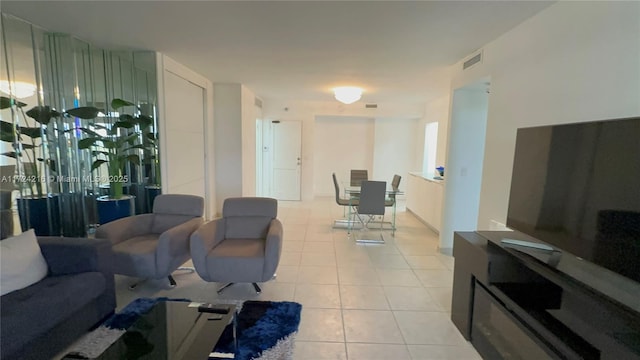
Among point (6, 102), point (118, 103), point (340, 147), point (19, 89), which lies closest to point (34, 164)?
point (6, 102)

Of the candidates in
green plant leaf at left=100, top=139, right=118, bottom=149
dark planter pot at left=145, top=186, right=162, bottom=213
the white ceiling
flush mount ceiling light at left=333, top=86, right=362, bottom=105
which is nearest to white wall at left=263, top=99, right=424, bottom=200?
flush mount ceiling light at left=333, top=86, right=362, bottom=105

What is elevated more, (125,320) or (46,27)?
(46,27)

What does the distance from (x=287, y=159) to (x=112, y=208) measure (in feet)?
15.6

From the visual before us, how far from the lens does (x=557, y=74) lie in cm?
220

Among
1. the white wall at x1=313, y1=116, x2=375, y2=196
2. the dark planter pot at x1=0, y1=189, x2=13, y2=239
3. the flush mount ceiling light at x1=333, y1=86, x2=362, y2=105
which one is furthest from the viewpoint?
the white wall at x1=313, y1=116, x2=375, y2=196

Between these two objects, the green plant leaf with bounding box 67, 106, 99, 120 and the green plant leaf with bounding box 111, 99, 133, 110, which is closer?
the green plant leaf with bounding box 67, 106, 99, 120

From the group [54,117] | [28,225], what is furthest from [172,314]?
[54,117]

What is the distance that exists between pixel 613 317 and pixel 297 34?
2.89 metres

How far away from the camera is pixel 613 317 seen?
4.21ft

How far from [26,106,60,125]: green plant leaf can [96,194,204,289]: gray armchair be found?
122 centimetres

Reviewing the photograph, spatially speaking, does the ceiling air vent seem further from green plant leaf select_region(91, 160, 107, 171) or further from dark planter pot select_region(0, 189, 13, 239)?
dark planter pot select_region(0, 189, 13, 239)

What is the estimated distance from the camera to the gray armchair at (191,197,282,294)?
9.23ft

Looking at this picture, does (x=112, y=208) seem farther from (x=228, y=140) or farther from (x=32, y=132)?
(x=228, y=140)

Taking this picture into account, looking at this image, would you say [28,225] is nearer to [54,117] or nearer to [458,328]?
[54,117]
